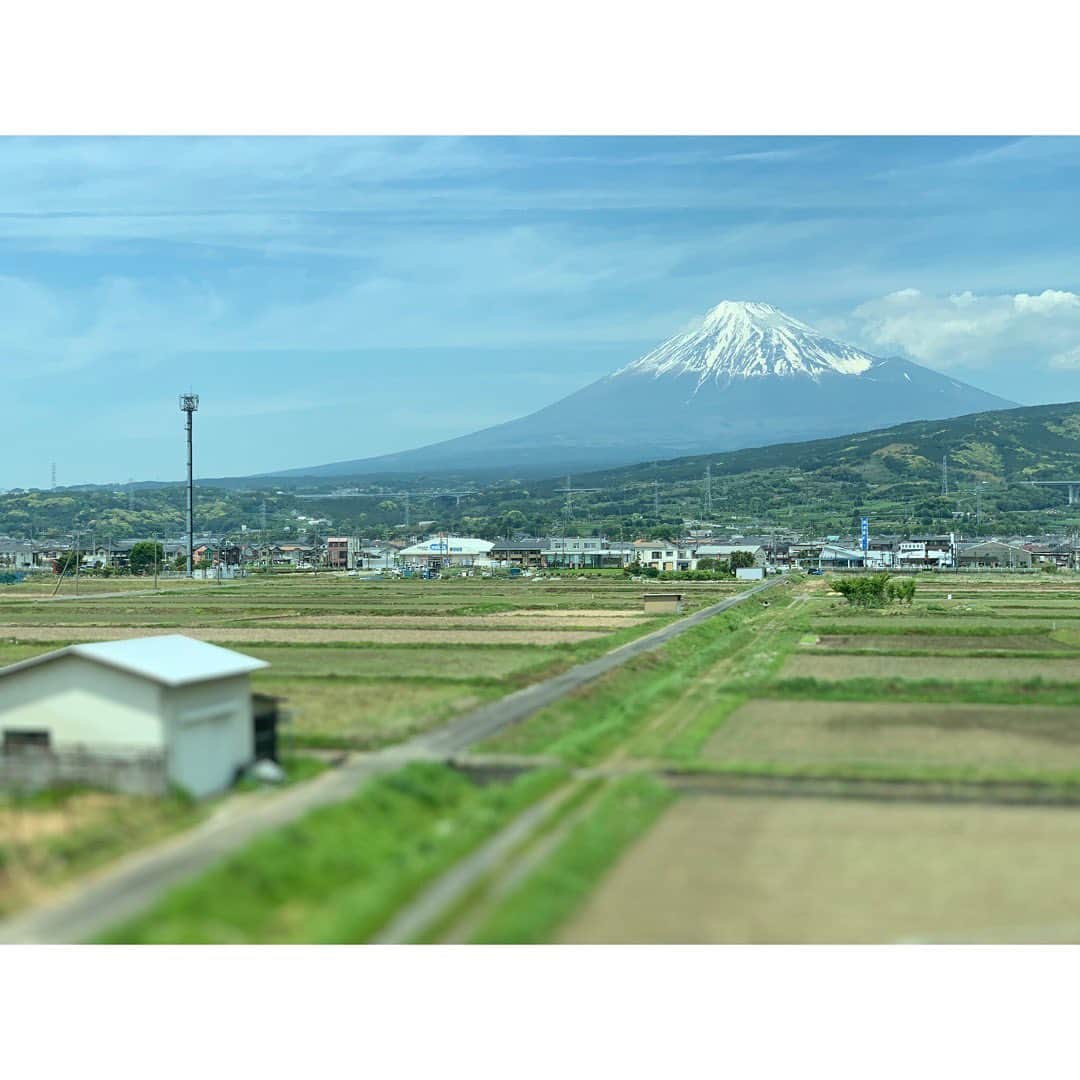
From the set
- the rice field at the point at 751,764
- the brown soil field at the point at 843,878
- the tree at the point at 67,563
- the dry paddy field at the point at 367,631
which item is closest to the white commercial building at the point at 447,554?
the tree at the point at 67,563

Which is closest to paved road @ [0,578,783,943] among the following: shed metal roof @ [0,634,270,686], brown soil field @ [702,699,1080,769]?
shed metal roof @ [0,634,270,686]

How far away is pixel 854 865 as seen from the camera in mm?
8906

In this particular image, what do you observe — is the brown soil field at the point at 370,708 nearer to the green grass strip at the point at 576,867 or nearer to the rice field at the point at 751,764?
the rice field at the point at 751,764

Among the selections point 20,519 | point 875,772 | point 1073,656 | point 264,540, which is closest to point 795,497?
point 264,540

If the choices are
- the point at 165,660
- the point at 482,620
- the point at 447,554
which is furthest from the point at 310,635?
the point at 447,554

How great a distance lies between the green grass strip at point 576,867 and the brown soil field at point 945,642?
14.6m

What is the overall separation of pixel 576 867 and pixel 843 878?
179 centimetres

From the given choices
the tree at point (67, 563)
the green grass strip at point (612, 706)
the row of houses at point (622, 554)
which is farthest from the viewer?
the row of houses at point (622, 554)

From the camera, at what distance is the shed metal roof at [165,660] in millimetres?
10570

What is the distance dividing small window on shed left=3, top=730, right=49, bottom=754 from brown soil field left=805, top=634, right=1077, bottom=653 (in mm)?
16430

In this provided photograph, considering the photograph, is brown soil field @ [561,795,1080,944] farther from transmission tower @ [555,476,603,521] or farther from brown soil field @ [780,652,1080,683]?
transmission tower @ [555,476,603,521]

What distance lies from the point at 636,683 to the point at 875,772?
7.73 meters

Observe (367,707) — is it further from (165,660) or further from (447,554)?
(447,554)

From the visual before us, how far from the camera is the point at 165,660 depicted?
1123 cm
